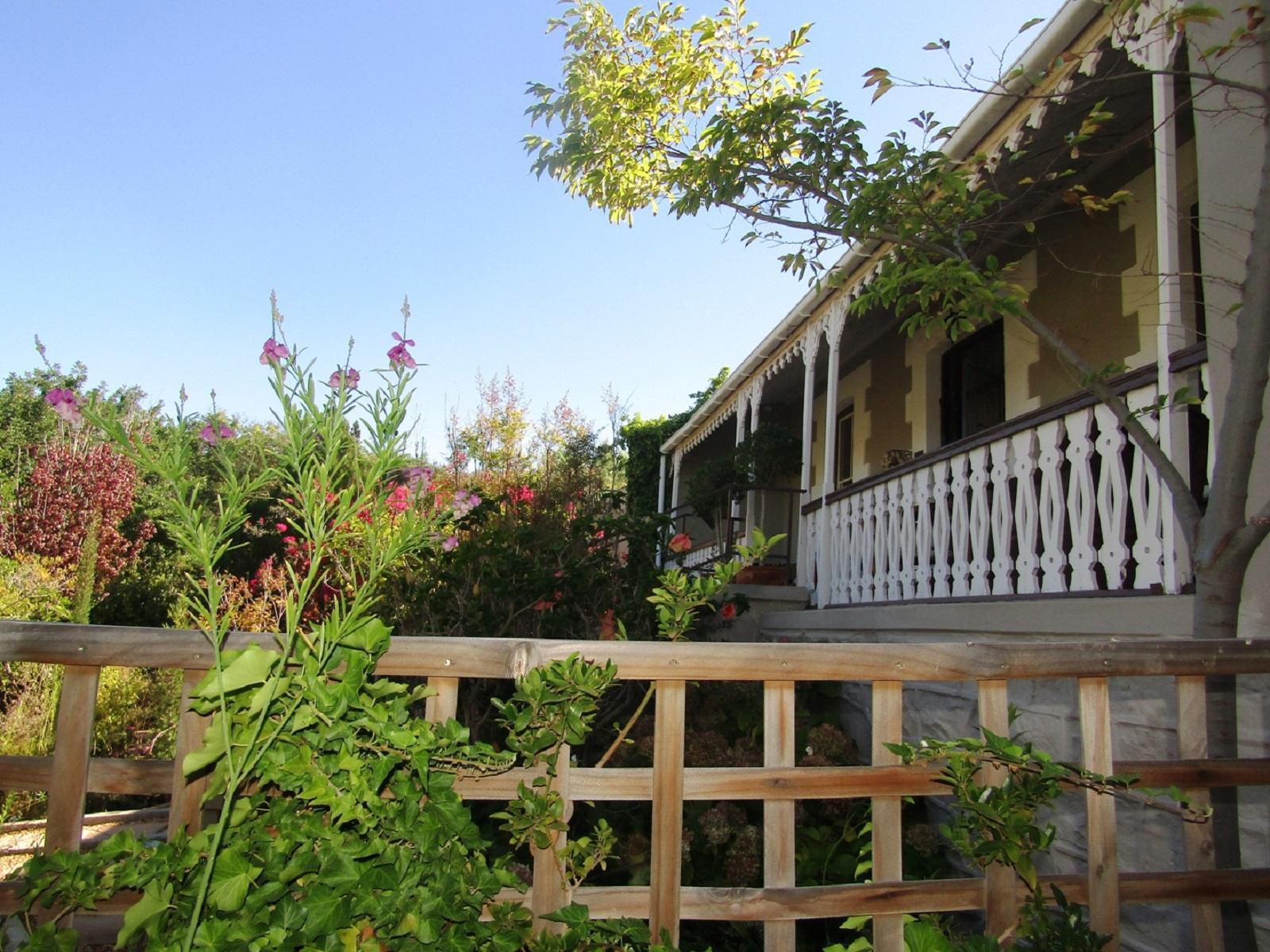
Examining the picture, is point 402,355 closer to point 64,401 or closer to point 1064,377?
point 64,401

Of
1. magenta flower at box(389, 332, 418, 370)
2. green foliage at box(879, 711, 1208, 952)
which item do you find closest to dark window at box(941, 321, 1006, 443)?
green foliage at box(879, 711, 1208, 952)

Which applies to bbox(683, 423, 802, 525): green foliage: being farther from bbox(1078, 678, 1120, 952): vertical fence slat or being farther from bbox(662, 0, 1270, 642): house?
bbox(1078, 678, 1120, 952): vertical fence slat

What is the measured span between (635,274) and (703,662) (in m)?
12.0

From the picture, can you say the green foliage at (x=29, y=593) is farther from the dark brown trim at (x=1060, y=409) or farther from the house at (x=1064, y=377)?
the dark brown trim at (x=1060, y=409)

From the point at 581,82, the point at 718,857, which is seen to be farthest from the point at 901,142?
the point at 718,857

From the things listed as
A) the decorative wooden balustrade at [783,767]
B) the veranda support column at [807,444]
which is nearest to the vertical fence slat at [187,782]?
the decorative wooden balustrade at [783,767]

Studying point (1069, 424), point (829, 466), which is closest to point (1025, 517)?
point (1069, 424)

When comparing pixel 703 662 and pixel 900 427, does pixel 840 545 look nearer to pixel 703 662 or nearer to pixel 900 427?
pixel 900 427

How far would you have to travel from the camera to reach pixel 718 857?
10.3 ft

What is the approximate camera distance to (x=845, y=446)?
930cm

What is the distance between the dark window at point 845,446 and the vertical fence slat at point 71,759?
328 inches

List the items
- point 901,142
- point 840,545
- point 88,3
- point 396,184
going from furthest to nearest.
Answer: point 396,184, point 840,545, point 88,3, point 901,142

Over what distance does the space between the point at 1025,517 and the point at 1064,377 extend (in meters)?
1.92

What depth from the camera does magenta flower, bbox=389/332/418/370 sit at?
4.93 feet
